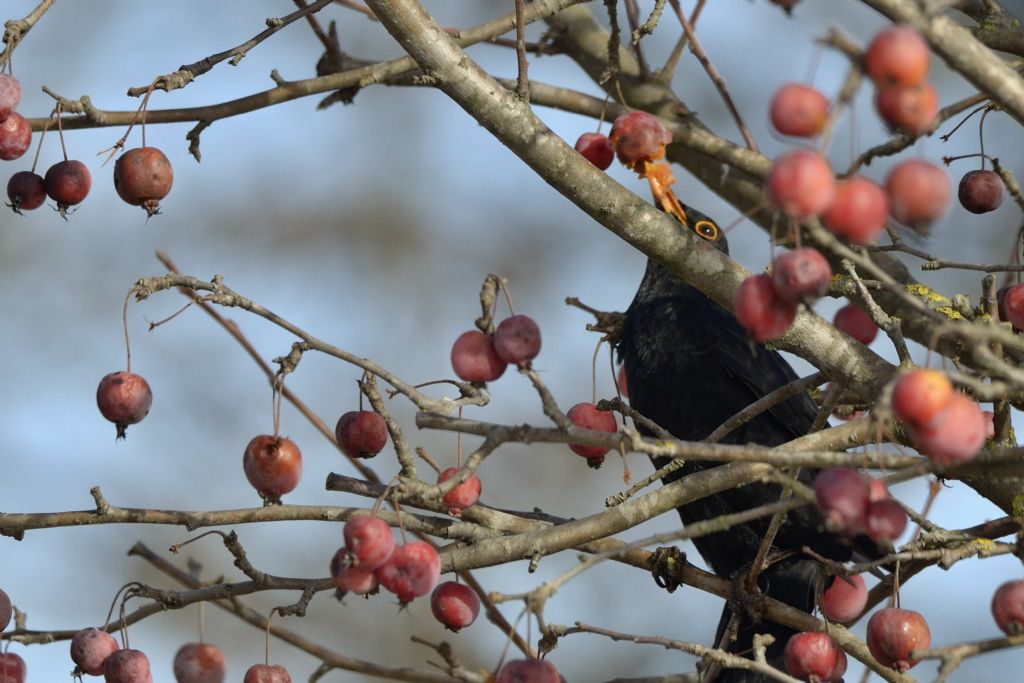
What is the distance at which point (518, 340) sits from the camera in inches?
68.3

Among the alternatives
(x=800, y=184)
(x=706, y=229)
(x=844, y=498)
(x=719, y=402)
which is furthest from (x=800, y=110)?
(x=706, y=229)

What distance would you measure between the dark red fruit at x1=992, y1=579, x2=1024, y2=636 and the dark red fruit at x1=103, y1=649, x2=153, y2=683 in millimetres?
1268

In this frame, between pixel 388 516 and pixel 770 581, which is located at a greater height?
pixel 770 581

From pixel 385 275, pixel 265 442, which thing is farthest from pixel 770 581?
pixel 385 275

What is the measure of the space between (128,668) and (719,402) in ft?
6.80

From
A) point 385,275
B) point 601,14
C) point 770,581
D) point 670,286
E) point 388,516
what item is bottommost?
point 388,516

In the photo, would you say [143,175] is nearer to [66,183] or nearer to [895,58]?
[66,183]

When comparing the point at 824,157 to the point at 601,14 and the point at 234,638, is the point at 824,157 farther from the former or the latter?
the point at 234,638

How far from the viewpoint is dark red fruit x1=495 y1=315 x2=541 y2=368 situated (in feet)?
5.68

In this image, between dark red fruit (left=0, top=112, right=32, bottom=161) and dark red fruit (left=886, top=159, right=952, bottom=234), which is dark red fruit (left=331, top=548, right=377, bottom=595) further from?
dark red fruit (left=0, top=112, right=32, bottom=161)

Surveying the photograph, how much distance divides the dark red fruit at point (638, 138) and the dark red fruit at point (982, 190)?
624 millimetres

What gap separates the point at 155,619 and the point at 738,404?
3445mm

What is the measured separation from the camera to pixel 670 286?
3.93 metres

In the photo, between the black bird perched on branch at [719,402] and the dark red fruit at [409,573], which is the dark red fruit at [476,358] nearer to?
the dark red fruit at [409,573]
